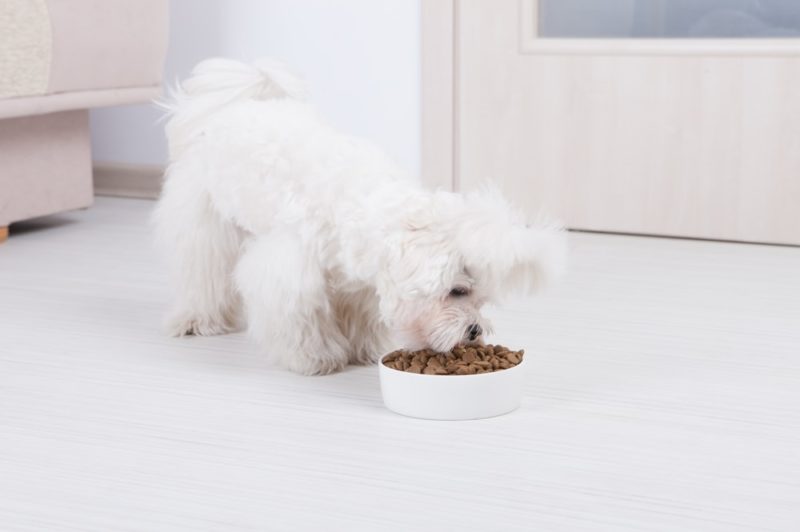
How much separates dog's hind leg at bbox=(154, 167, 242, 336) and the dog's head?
0.45m

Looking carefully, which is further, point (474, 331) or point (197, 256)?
point (197, 256)

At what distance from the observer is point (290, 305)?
5.08ft

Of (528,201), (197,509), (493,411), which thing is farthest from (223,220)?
(528,201)

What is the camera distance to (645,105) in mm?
2447

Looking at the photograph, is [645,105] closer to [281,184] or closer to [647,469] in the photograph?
[281,184]

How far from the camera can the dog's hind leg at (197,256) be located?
5.82 ft

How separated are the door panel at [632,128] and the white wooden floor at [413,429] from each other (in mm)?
375

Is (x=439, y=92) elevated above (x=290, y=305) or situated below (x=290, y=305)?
above

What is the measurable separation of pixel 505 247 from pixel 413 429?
0.25 meters

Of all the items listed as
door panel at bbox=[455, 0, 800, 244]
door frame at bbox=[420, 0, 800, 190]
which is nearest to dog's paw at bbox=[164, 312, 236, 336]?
door frame at bbox=[420, 0, 800, 190]

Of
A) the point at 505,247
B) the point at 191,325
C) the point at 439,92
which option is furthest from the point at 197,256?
the point at 439,92

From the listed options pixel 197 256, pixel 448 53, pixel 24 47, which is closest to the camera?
pixel 197 256

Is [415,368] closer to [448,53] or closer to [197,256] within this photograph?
[197,256]

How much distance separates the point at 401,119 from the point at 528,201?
0.38 metres
